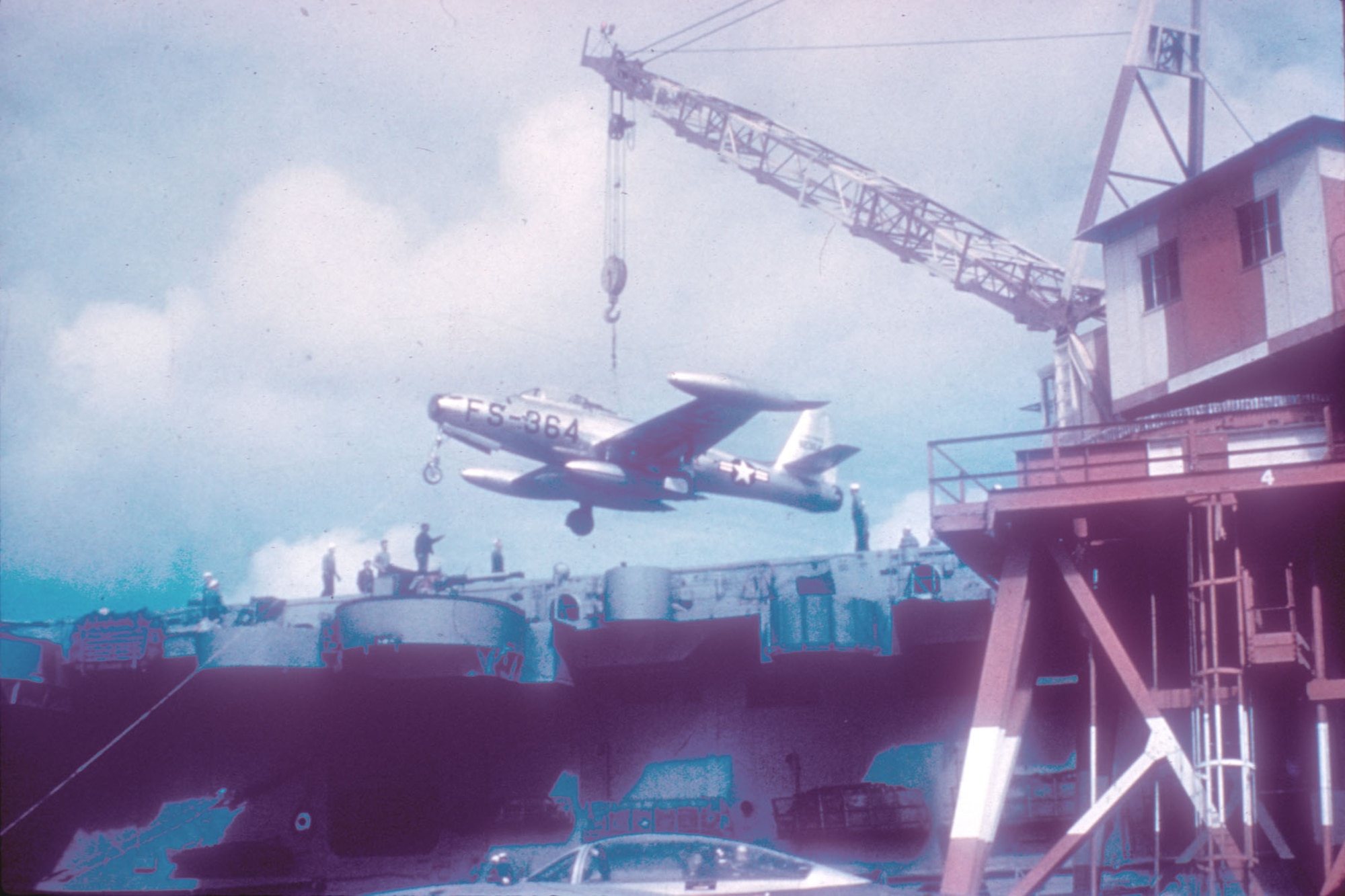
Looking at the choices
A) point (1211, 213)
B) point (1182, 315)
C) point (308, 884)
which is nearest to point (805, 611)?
point (1182, 315)

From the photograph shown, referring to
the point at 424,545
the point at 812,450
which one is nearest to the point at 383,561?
the point at 424,545

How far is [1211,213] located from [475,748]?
18.7 m

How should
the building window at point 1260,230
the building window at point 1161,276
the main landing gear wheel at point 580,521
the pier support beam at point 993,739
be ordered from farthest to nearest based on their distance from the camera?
the main landing gear wheel at point 580,521 < the building window at point 1161,276 < the building window at point 1260,230 < the pier support beam at point 993,739

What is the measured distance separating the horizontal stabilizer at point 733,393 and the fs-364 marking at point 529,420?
5.66 meters

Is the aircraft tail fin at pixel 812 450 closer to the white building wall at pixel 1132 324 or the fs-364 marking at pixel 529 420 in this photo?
the fs-364 marking at pixel 529 420

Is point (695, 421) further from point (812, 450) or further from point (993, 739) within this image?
point (993, 739)

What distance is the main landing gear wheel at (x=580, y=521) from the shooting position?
37.0 m

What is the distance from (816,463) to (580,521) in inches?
329

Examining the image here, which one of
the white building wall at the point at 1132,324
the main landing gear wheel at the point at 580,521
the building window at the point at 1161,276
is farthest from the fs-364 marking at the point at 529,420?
the building window at the point at 1161,276

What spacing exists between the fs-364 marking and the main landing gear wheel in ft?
15.4

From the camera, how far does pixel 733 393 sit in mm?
28578

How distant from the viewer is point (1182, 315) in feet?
57.3

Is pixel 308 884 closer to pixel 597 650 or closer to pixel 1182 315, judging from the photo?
pixel 597 650

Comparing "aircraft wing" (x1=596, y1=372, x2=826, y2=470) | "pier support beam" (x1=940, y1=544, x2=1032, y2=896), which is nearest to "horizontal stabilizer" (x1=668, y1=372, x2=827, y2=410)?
"aircraft wing" (x1=596, y1=372, x2=826, y2=470)
